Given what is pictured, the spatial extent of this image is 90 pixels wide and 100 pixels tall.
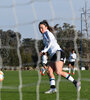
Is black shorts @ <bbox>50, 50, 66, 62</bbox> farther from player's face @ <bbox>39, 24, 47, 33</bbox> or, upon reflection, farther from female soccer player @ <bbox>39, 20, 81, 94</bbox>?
player's face @ <bbox>39, 24, 47, 33</bbox>

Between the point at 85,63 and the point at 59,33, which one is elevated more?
the point at 59,33

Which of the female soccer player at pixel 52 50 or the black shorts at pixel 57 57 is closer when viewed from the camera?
the female soccer player at pixel 52 50

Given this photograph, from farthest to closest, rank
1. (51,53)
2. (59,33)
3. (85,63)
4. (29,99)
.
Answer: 1. (85,63)
2. (59,33)
3. (51,53)
4. (29,99)

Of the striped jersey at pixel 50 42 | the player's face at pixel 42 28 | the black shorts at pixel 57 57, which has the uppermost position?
the player's face at pixel 42 28

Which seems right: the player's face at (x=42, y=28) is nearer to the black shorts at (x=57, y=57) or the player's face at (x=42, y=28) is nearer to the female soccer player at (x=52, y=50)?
the female soccer player at (x=52, y=50)

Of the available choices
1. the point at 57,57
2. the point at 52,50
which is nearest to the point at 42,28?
the point at 52,50

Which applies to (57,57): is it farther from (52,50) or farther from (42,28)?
(42,28)

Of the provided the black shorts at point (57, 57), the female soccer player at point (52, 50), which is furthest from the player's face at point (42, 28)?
the black shorts at point (57, 57)

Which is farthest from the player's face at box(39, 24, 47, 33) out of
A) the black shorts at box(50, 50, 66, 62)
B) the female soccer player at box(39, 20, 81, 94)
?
the black shorts at box(50, 50, 66, 62)

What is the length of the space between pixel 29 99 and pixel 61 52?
1.59 m

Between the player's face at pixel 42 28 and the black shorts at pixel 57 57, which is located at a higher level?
the player's face at pixel 42 28

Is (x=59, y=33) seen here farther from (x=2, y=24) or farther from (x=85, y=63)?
(x=2, y=24)

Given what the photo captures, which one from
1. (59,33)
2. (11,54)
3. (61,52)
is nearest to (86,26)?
(59,33)

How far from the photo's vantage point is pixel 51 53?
8.30m
